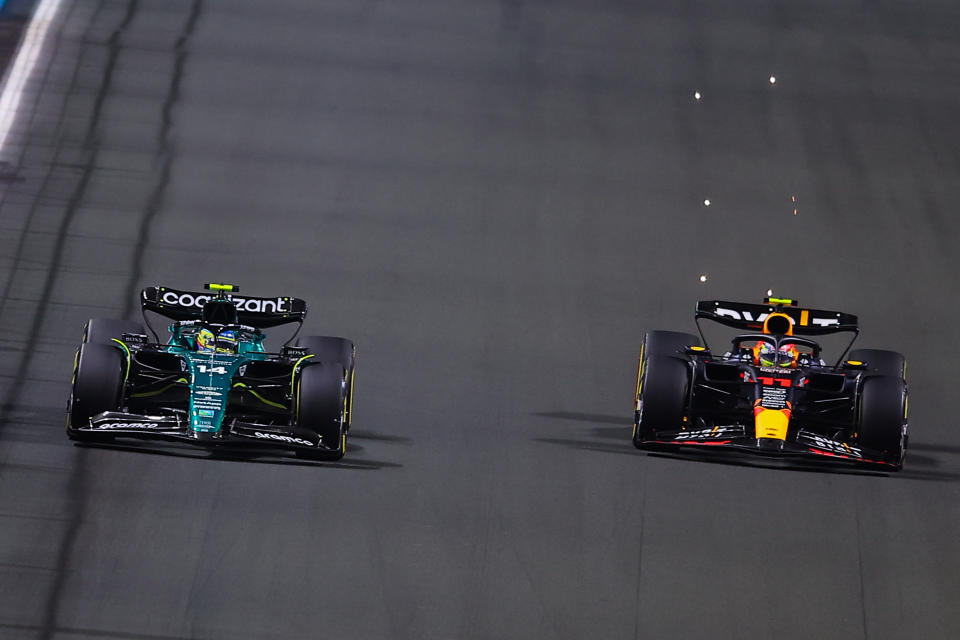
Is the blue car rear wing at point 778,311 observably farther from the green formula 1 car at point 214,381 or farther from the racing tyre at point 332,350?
the green formula 1 car at point 214,381

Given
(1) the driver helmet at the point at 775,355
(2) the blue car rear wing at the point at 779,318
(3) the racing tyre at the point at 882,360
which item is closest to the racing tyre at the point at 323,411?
(2) the blue car rear wing at the point at 779,318

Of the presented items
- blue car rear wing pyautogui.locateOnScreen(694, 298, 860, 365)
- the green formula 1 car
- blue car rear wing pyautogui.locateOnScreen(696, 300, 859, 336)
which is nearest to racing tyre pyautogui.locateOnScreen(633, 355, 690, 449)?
blue car rear wing pyautogui.locateOnScreen(694, 298, 860, 365)

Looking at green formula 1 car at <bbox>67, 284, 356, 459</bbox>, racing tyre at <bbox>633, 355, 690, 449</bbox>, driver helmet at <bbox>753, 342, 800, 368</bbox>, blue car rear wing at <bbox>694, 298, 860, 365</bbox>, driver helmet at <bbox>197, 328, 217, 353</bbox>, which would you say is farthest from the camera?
blue car rear wing at <bbox>694, 298, 860, 365</bbox>

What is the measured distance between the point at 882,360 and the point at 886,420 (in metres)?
1.47

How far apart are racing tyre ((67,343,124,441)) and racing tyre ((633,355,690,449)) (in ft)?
15.4

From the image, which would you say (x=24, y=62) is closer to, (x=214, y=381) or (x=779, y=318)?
(x=214, y=381)

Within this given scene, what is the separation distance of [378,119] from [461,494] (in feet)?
29.4

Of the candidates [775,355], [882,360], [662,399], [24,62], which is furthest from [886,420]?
[24,62]

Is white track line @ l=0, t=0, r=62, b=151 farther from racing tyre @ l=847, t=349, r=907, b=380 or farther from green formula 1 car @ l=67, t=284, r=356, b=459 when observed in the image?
racing tyre @ l=847, t=349, r=907, b=380

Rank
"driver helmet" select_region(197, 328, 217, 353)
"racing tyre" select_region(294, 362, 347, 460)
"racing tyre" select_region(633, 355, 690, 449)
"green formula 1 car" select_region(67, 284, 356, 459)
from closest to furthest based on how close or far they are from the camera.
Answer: "green formula 1 car" select_region(67, 284, 356, 459) → "racing tyre" select_region(294, 362, 347, 460) → "racing tyre" select_region(633, 355, 690, 449) → "driver helmet" select_region(197, 328, 217, 353)

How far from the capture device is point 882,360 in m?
17.1

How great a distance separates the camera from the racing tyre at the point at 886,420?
15734 millimetres

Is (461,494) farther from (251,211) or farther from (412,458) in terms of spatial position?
(251,211)

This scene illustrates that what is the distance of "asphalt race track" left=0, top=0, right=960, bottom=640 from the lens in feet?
52.9
